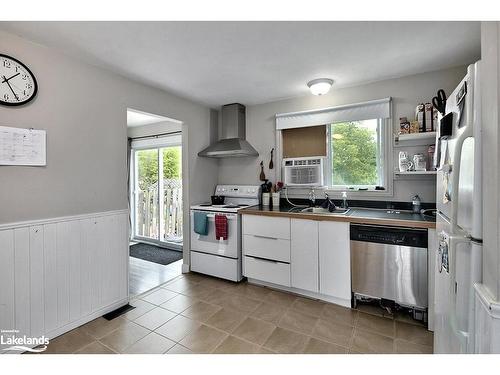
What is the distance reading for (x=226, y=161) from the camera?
3.59 m

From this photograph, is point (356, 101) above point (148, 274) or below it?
above

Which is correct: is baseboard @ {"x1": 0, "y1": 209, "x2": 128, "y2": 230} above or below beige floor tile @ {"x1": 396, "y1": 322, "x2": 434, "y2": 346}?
above

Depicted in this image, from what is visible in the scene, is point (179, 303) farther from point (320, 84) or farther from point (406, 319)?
point (320, 84)

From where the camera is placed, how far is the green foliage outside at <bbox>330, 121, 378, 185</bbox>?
2709 mm

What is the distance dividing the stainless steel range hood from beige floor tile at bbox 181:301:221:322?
1.79m

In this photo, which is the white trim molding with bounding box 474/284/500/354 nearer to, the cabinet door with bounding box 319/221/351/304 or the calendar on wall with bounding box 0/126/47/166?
the cabinet door with bounding box 319/221/351/304

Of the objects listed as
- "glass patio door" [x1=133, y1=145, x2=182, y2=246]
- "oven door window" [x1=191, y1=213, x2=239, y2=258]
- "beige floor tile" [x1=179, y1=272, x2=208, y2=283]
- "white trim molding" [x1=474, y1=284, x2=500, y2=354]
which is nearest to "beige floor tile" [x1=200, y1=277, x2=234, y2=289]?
"beige floor tile" [x1=179, y1=272, x2=208, y2=283]

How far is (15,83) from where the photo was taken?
1633 millimetres

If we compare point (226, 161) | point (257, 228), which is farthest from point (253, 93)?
point (257, 228)

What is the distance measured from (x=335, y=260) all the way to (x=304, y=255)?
30cm

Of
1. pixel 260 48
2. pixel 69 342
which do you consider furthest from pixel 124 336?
pixel 260 48
